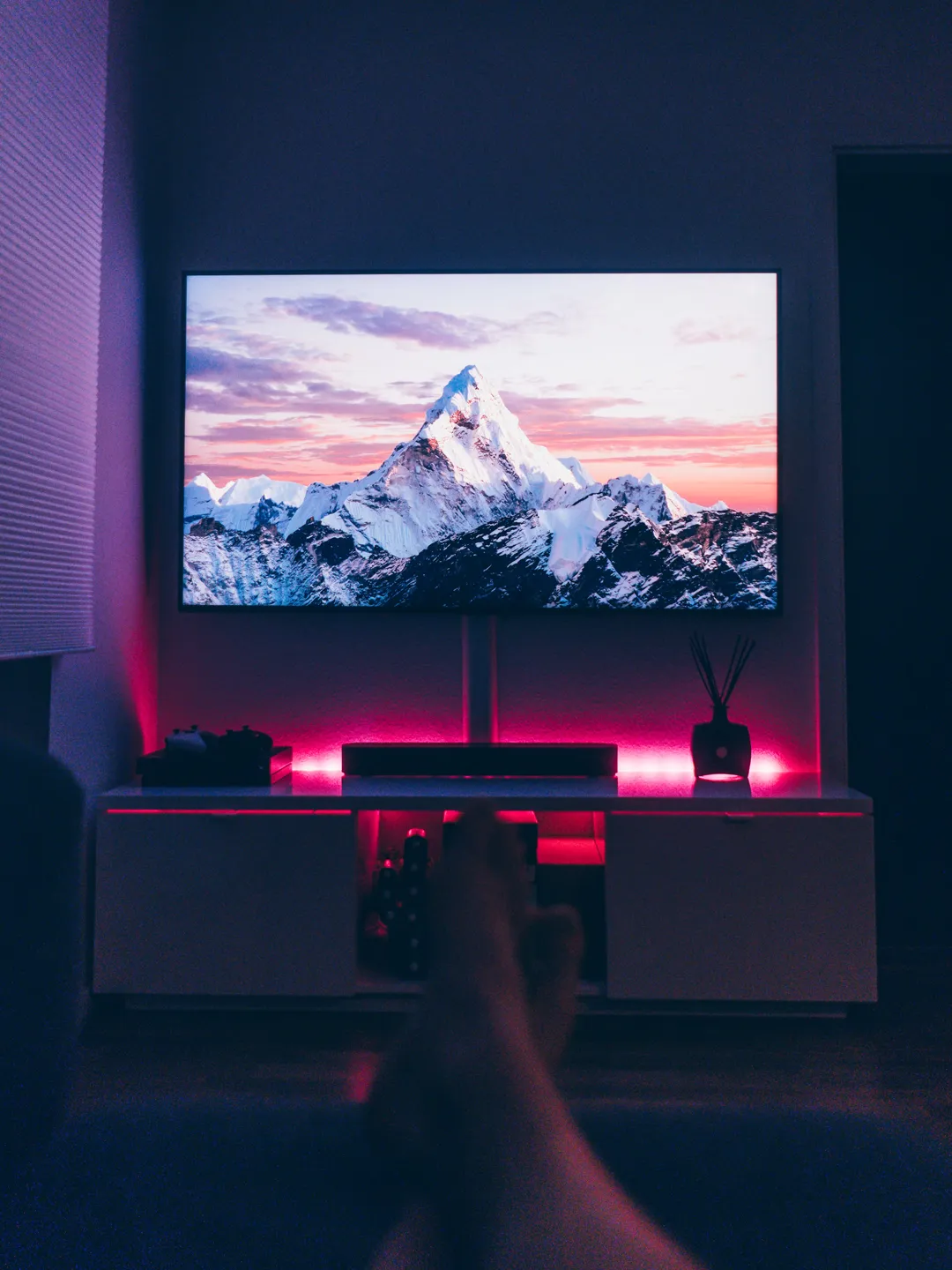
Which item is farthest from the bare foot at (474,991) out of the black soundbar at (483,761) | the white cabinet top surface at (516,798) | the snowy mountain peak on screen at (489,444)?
the snowy mountain peak on screen at (489,444)

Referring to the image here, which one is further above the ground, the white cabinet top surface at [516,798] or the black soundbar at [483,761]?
the black soundbar at [483,761]

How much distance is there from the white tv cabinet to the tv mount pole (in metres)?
0.46

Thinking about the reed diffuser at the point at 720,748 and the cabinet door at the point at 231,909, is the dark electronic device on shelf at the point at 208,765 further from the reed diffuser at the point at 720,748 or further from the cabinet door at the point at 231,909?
the reed diffuser at the point at 720,748

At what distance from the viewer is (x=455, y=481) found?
2609mm

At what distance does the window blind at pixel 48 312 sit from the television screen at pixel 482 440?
456 millimetres

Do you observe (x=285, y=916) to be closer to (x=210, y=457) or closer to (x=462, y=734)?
(x=462, y=734)

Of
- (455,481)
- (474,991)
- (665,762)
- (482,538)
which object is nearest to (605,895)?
(665,762)

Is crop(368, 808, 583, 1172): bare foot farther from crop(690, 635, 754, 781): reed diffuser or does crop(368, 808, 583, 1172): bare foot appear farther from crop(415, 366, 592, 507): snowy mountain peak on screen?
crop(415, 366, 592, 507): snowy mountain peak on screen

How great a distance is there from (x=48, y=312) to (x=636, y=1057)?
7.22 feet

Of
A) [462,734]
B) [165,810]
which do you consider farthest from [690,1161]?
[462,734]

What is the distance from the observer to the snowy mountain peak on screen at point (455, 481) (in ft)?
8.53

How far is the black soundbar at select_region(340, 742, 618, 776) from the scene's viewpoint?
2.42 meters

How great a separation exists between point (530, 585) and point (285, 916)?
3.72 feet

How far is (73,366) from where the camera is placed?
7.00 ft
